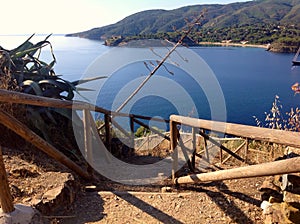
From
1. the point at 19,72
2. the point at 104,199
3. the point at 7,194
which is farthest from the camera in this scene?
the point at 19,72

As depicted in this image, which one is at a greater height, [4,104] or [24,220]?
[4,104]

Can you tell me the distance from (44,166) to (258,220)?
2115 millimetres

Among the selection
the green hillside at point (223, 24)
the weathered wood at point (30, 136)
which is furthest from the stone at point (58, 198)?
the green hillside at point (223, 24)

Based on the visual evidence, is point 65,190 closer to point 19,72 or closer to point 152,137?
point 19,72

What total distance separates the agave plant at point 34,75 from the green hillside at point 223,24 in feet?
8.63

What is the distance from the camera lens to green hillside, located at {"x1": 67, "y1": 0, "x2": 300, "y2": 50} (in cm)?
853

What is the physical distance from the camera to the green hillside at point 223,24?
8.53m

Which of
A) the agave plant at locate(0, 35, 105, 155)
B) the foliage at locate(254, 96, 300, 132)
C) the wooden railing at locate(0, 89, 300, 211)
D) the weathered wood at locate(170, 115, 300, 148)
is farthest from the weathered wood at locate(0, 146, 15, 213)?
the foliage at locate(254, 96, 300, 132)

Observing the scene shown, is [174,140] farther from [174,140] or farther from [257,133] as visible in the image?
[257,133]

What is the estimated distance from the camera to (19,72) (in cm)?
404

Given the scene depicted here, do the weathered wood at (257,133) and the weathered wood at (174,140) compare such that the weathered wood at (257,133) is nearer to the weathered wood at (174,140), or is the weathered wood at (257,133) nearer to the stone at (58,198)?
the weathered wood at (174,140)

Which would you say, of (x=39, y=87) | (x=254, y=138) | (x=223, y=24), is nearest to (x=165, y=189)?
(x=254, y=138)

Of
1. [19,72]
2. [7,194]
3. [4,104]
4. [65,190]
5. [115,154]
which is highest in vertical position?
[19,72]

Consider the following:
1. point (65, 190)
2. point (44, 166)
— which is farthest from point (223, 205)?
point (44, 166)
